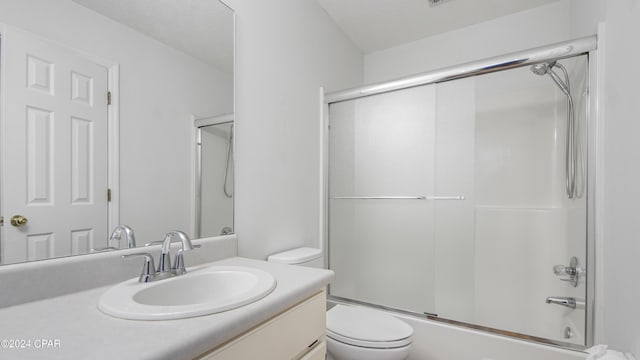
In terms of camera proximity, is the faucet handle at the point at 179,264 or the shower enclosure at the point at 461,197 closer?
the faucet handle at the point at 179,264

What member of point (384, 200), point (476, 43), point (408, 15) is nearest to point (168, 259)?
point (384, 200)

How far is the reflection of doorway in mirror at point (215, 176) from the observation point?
130cm

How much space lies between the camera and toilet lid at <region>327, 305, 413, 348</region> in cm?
138

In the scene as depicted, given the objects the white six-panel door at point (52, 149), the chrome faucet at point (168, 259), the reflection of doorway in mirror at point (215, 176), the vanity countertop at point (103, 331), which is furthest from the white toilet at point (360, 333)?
the white six-panel door at point (52, 149)

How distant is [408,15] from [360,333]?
2.20 metres

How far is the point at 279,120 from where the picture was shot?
1.73 metres

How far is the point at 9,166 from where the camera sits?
2.43 feet

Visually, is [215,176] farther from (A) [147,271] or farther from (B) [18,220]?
(B) [18,220]

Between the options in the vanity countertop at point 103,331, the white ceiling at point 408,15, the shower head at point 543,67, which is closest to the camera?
the vanity countertop at point 103,331

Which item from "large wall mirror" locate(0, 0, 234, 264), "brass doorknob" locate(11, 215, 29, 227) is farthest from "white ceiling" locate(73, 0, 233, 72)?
"brass doorknob" locate(11, 215, 29, 227)

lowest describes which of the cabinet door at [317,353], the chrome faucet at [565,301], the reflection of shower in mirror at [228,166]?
the chrome faucet at [565,301]

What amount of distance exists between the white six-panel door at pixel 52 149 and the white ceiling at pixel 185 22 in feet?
0.73

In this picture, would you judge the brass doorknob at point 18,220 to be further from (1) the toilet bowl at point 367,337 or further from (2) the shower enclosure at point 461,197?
(2) the shower enclosure at point 461,197

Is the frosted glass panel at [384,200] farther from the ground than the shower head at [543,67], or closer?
closer
